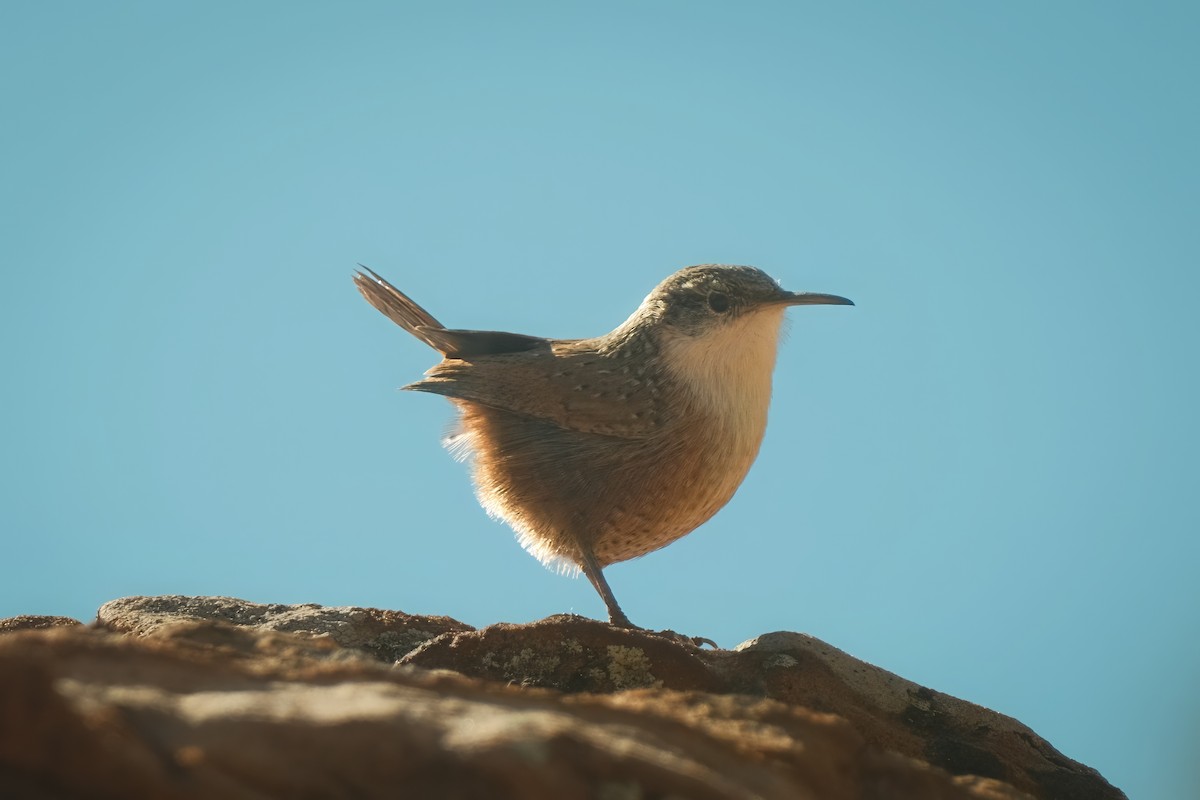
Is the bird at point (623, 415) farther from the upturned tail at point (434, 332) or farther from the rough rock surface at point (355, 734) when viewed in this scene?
the rough rock surface at point (355, 734)

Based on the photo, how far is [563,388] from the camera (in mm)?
5352

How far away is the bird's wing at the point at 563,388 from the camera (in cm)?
519

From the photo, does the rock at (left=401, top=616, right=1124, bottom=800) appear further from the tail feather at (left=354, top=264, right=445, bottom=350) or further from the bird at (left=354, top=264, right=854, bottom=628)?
the tail feather at (left=354, top=264, right=445, bottom=350)

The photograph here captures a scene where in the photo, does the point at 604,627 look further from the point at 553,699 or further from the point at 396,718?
the point at 396,718

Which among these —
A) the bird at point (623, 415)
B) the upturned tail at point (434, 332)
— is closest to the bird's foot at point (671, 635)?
the bird at point (623, 415)

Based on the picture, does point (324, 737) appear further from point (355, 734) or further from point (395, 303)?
point (395, 303)

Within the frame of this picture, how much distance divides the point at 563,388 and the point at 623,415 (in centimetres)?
36

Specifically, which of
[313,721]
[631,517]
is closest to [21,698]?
[313,721]

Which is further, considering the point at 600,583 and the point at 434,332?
the point at 434,332

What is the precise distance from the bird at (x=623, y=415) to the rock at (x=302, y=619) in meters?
0.99

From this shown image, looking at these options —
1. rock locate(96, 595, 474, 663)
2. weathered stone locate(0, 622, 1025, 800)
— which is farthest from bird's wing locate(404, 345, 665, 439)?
weathered stone locate(0, 622, 1025, 800)

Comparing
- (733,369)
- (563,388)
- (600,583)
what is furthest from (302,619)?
(733,369)

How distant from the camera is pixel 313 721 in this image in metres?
1.68

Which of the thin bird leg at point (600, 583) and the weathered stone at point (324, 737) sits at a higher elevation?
the thin bird leg at point (600, 583)
